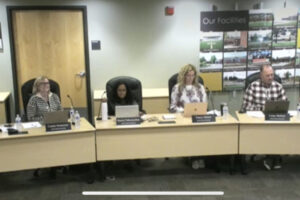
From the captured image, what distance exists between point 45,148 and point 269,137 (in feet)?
7.19

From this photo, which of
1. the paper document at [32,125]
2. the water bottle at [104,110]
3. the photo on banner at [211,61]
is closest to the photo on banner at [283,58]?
the photo on banner at [211,61]

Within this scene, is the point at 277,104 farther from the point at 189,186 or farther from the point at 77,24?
the point at 77,24

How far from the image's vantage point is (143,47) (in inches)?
210

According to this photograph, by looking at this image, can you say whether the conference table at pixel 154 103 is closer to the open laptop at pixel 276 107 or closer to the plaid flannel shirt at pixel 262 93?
the plaid flannel shirt at pixel 262 93

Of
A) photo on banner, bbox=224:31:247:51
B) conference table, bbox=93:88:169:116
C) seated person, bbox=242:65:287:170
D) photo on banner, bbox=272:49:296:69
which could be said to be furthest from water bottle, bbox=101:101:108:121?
photo on banner, bbox=272:49:296:69

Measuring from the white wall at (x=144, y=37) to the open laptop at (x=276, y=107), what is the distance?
6.38 ft

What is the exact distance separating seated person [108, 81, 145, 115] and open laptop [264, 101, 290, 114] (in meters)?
1.38

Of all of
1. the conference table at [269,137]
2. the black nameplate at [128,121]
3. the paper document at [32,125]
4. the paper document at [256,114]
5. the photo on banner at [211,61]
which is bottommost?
the conference table at [269,137]

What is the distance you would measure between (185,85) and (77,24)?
75.5 inches

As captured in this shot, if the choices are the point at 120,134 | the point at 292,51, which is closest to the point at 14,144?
the point at 120,134

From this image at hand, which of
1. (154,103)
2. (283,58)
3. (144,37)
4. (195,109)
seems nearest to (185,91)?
(195,109)

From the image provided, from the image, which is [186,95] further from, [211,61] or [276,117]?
[211,61]

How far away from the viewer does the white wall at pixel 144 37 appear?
203 inches

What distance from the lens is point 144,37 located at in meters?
5.31
